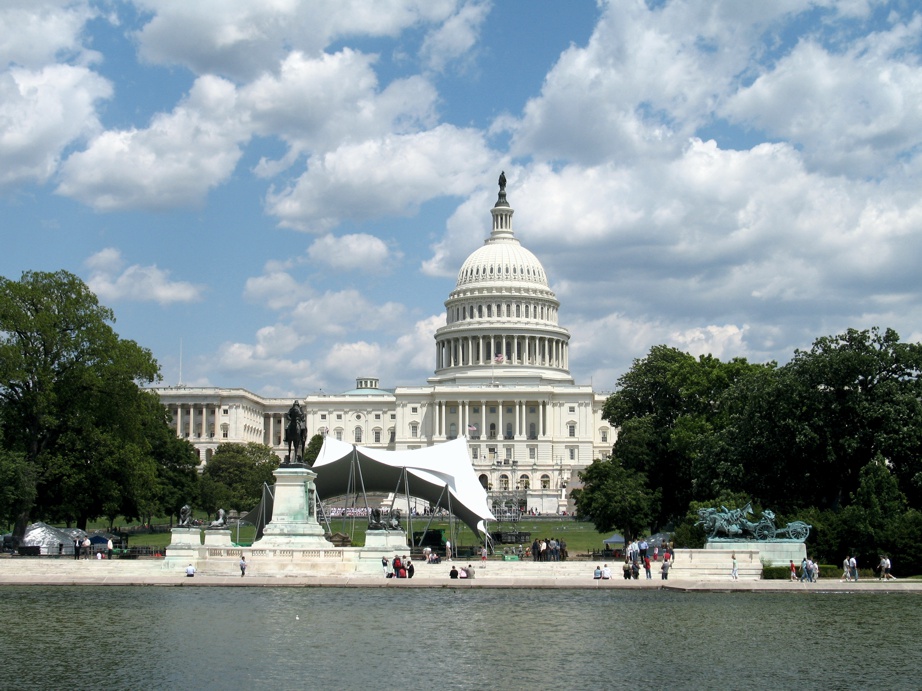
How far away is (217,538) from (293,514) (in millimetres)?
2956

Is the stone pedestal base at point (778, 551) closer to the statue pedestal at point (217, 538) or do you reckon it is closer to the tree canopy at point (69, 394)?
the statue pedestal at point (217, 538)

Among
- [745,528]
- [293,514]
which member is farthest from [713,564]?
[293,514]

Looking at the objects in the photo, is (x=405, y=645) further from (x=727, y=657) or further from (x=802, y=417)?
(x=802, y=417)

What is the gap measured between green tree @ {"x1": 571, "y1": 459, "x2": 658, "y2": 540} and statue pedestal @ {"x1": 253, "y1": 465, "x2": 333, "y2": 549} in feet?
74.6

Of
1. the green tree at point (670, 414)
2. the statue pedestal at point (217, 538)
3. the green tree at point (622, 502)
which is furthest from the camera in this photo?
the green tree at point (670, 414)

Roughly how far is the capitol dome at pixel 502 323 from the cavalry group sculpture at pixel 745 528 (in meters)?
124

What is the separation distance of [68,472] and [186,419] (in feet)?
389

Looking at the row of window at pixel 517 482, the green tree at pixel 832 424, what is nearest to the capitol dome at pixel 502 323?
the row of window at pixel 517 482

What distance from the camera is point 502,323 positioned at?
174 m

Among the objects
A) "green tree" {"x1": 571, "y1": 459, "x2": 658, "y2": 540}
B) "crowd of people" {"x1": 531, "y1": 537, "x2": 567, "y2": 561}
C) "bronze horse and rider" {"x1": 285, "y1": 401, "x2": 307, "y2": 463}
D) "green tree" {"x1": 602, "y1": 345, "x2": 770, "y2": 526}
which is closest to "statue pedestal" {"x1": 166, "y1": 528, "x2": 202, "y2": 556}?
"bronze horse and rider" {"x1": 285, "y1": 401, "x2": 307, "y2": 463}

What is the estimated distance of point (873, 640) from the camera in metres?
28.4

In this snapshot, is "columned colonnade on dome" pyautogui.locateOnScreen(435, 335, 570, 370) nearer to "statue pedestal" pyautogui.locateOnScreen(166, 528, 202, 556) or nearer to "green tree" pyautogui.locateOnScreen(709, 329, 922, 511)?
"green tree" pyautogui.locateOnScreen(709, 329, 922, 511)

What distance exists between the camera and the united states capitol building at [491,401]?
167875mm

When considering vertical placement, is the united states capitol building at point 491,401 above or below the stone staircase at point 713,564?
above
